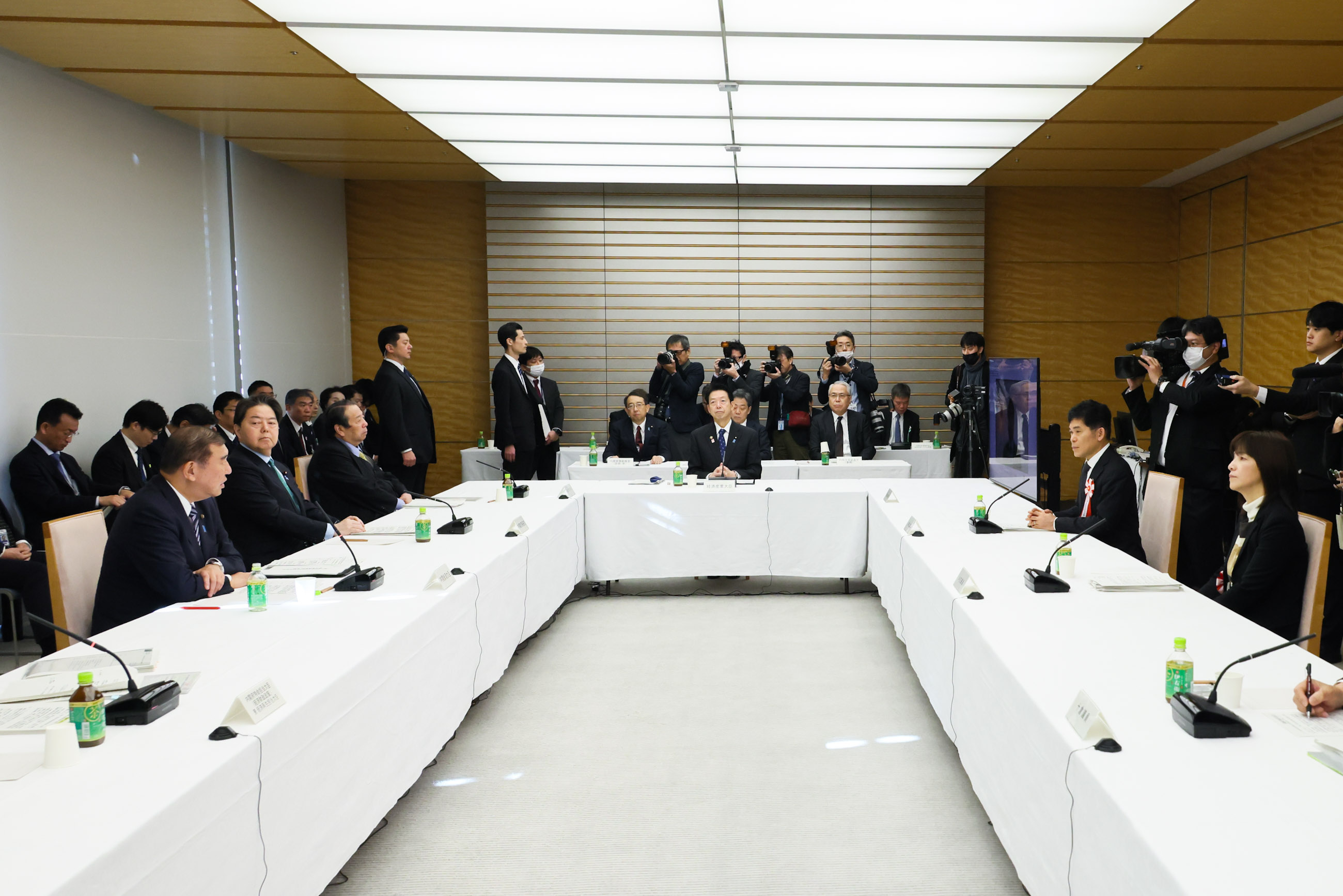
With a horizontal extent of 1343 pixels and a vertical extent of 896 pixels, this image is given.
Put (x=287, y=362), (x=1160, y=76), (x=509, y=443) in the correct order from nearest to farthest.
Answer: (x=1160, y=76) → (x=509, y=443) → (x=287, y=362)

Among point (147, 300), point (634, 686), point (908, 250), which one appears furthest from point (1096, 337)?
point (147, 300)

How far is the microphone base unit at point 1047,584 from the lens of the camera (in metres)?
2.73

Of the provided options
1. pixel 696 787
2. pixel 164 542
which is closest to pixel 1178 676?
pixel 696 787

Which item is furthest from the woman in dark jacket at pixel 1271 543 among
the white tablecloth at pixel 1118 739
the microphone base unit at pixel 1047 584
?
the microphone base unit at pixel 1047 584

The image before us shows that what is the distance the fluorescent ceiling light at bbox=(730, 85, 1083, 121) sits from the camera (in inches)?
211

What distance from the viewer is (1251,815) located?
4.57 ft

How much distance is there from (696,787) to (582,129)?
4772 mm

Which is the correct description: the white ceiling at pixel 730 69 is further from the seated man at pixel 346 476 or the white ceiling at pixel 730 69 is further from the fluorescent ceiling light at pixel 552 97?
the seated man at pixel 346 476

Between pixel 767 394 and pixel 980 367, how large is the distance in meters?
1.73

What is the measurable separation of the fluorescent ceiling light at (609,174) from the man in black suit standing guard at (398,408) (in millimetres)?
2197

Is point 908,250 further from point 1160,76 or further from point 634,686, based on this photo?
point 634,686

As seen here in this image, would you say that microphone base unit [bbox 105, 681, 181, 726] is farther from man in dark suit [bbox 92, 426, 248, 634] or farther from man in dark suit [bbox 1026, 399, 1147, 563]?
man in dark suit [bbox 1026, 399, 1147, 563]

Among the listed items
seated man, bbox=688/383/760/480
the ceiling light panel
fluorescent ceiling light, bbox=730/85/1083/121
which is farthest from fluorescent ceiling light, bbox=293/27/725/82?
seated man, bbox=688/383/760/480

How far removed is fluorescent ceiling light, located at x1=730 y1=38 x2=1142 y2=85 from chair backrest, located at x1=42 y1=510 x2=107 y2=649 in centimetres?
350
